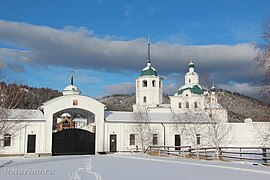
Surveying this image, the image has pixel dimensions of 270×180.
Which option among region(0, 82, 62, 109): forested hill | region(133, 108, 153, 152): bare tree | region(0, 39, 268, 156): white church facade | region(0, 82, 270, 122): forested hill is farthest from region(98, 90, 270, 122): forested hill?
region(0, 82, 62, 109): forested hill

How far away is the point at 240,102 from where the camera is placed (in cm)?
12131

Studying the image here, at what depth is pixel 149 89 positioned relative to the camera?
6650 centimetres

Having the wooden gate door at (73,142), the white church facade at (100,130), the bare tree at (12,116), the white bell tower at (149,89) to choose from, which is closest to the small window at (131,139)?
the white church facade at (100,130)

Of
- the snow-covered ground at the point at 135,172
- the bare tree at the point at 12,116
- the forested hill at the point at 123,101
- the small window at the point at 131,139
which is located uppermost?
the forested hill at the point at 123,101

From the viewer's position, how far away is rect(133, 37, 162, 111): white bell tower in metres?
66.4

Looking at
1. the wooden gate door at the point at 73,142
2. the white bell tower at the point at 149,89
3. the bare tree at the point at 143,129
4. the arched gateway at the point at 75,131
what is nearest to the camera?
the arched gateway at the point at 75,131

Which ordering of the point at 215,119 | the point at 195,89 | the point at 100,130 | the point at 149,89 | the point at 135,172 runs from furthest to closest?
1. the point at 195,89
2. the point at 149,89
3. the point at 100,130
4. the point at 215,119
5. the point at 135,172

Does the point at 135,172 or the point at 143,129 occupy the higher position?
the point at 143,129

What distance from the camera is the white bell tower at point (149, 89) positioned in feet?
218

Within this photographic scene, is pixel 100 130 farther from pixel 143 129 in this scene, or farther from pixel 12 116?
pixel 12 116

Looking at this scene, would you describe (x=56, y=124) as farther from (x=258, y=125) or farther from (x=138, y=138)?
(x=258, y=125)

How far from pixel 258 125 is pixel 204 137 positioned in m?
7.29

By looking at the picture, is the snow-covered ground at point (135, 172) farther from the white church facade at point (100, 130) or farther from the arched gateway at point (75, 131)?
the arched gateway at point (75, 131)

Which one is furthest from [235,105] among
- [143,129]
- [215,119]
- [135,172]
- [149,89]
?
[135,172]
